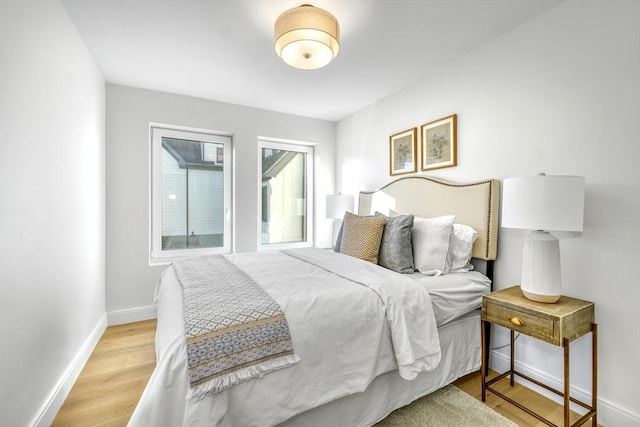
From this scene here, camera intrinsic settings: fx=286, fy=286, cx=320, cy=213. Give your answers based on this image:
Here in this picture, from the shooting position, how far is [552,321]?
1441mm

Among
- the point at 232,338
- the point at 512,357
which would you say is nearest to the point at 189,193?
the point at 232,338

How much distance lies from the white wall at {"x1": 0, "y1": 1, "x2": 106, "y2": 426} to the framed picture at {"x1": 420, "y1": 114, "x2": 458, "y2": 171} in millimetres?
2770

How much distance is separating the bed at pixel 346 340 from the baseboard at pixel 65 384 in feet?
2.57

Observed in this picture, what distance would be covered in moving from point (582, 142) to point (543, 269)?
2.67ft

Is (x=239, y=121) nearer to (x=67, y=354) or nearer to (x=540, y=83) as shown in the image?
(x=67, y=354)

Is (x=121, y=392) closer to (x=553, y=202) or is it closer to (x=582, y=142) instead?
(x=553, y=202)

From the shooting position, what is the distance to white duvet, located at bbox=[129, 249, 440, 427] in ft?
3.36

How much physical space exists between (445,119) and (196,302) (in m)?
2.40

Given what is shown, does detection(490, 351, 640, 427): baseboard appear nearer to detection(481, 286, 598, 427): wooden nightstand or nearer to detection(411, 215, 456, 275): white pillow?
detection(481, 286, 598, 427): wooden nightstand

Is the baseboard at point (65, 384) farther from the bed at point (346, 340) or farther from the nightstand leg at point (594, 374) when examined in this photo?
the nightstand leg at point (594, 374)

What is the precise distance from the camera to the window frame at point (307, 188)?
3.71 meters

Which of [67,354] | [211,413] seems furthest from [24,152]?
[211,413]

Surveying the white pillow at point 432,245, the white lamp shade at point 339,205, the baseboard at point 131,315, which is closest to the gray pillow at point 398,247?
the white pillow at point 432,245

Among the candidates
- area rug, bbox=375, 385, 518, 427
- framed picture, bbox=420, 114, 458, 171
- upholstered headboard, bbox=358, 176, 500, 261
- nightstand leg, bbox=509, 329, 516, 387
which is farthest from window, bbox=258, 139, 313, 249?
nightstand leg, bbox=509, 329, 516, 387
